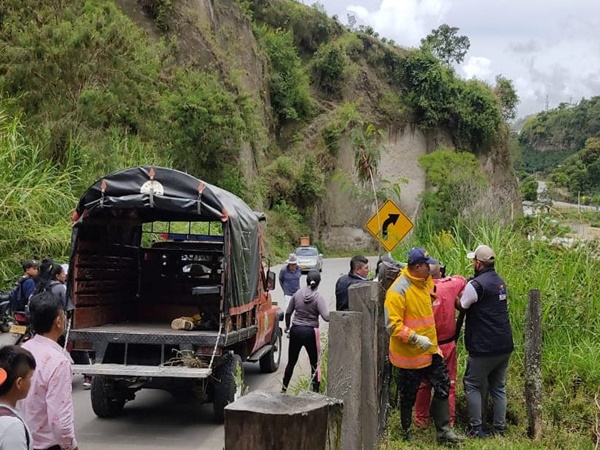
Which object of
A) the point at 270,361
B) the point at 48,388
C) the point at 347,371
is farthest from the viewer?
the point at 270,361

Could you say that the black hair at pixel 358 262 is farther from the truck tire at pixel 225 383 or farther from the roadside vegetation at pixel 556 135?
the roadside vegetation at pixel 556 135

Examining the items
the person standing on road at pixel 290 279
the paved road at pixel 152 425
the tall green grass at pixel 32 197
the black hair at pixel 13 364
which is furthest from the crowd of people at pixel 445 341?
the tall green grass at pixel 32 197

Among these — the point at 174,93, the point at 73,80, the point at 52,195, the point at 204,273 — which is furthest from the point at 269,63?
the point at 204,273

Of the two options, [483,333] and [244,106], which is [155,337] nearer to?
[483,333]

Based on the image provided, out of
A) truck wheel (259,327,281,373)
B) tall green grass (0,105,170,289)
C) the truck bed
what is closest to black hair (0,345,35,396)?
the truck bed

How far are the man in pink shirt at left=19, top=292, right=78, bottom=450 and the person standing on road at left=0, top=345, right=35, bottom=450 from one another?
698 mm

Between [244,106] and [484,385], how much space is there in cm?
2810

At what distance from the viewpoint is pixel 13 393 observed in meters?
3.34

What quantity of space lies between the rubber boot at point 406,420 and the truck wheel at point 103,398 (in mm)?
3442

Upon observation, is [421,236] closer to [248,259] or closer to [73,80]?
[248,259]

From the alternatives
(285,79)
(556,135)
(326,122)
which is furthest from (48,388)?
(556,135)

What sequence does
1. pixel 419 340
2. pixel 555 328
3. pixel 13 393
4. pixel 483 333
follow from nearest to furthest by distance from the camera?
pixel 13 393
pixel 419 340
pixel 483 333
pixel 555 328

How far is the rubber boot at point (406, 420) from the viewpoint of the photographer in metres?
6.72

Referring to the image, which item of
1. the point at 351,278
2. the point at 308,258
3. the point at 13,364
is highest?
the point at 308,258
